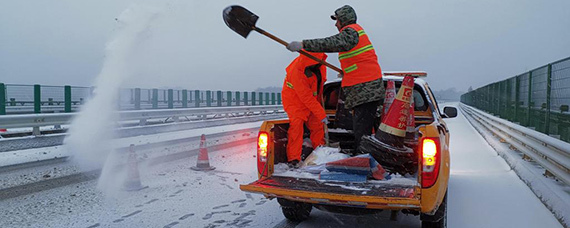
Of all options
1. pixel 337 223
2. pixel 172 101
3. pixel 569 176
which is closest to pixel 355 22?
pixel 337 223

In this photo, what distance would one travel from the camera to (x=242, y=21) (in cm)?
454

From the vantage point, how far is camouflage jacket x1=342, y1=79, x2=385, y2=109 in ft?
14.7

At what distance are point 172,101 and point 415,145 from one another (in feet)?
77.2

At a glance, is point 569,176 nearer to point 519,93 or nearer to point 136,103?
point 519,93

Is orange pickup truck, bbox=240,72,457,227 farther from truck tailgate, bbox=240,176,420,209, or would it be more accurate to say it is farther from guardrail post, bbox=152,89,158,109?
→ guardrail post, bbox=152,89,158,109

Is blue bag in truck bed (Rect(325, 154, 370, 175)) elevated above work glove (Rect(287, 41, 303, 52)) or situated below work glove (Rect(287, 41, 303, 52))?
below

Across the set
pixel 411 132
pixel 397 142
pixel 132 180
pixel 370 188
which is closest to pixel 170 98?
pixel 132 180

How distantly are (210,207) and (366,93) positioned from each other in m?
2.14

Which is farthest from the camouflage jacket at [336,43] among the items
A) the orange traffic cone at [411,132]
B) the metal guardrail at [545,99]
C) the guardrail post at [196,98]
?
the guardrail post at [196,98]

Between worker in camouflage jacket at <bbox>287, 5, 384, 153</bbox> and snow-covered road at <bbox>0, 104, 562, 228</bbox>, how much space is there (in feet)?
3.52

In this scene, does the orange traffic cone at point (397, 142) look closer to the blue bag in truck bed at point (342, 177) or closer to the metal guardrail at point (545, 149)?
the blue bag in truck bed at point (342, 177)

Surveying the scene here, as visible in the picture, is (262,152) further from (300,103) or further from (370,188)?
(370,188)

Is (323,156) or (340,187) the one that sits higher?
(323,156)

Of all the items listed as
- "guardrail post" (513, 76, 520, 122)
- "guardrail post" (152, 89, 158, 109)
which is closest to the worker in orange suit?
"guardrail post" (513, 76, 520, 122)
